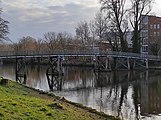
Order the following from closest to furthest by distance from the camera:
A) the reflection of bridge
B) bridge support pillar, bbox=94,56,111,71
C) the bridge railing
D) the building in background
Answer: the bridge railing
the reflection of bridge
bridge support pillar, bbox=94,56,111,71
the building in background

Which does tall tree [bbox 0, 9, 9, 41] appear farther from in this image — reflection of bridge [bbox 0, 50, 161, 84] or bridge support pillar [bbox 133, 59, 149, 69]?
bridge support pillar [bbox 133, 59, 149, 69]

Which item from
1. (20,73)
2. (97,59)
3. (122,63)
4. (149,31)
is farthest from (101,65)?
(149,31)

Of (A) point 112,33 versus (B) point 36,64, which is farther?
(B) point 36,64

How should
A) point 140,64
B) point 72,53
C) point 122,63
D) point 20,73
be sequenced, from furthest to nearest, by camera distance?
1. point 140,64
2. point 122,63
3. point 72,53
4. point 20,73

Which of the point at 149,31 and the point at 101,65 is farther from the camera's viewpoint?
the point at 149,31

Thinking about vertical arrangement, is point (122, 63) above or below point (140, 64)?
above

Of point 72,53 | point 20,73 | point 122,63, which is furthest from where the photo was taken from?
point 122,63

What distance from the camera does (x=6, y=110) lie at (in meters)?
10.6

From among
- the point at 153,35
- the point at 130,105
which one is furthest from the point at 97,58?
the point at 130,105

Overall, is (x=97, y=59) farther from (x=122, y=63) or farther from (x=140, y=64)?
(x=140, y=64)

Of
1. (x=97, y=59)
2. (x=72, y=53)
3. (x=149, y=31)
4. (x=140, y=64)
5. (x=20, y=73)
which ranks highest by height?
(x=149, y=31)

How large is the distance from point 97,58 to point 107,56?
96.1 inches

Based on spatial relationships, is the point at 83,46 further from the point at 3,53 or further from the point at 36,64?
the point at 3,53

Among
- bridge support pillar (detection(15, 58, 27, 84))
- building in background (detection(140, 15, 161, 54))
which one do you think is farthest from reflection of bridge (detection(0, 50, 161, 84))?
building in background (detection(140, 15, 161, 54))
